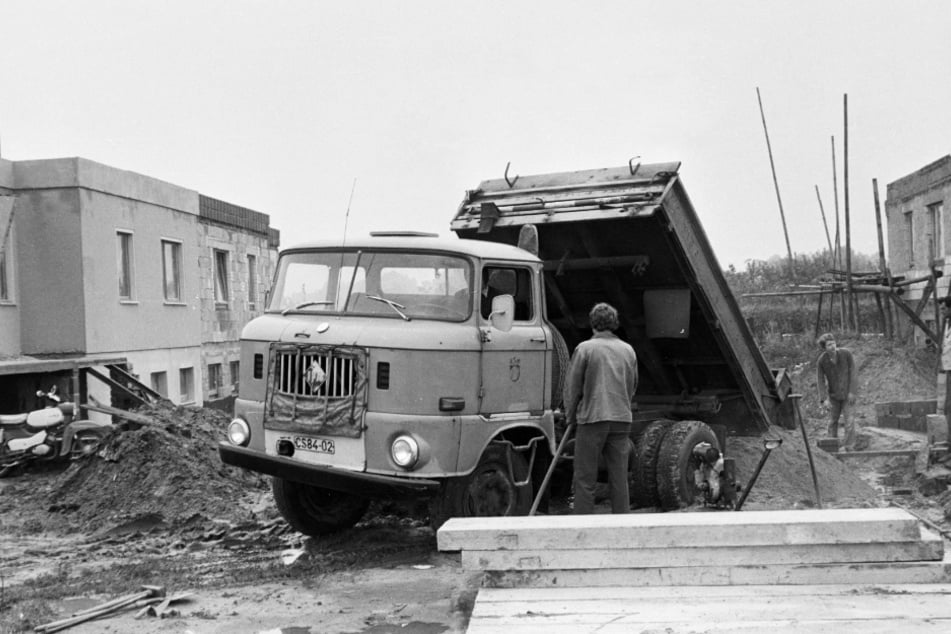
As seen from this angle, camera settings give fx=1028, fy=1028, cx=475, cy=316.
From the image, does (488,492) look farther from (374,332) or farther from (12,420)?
(12,420)

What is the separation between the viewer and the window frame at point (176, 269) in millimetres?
20000

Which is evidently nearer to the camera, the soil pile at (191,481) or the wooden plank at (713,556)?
the wooden plank at (713,556)

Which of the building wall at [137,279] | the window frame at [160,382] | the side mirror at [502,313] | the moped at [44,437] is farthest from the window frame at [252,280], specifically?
the side mirror at [502,313]

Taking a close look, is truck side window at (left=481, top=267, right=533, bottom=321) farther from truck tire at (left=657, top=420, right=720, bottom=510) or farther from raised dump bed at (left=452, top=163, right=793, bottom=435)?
truck tire at (left=657, top=420, right=720, bottom=510)

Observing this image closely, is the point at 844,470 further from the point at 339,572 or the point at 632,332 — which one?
the point at 339,572

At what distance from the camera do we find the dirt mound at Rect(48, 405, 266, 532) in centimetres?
960

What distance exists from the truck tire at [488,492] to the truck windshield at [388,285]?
1127 millimetres

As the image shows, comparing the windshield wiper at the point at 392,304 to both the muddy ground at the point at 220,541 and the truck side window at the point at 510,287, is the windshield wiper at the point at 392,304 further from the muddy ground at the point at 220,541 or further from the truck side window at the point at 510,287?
the muddy ground at the point at 220,541

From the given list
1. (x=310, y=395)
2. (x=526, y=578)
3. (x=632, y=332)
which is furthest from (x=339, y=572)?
(x=632, y=332)

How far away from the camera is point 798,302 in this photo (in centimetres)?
3072

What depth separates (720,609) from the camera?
4094mm

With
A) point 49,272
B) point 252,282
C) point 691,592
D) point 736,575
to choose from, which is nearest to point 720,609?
point 691,592

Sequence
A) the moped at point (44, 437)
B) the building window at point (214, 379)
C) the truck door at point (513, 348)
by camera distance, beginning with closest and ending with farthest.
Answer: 1. the truck door at point (513, 348)
2. the moped at point (44, 437)
3. the building window at point (214, 379)

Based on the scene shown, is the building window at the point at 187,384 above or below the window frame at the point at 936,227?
below
